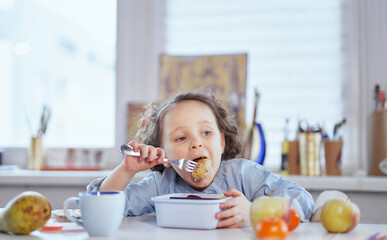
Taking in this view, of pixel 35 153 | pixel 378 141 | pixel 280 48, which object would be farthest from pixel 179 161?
pixel 35 153

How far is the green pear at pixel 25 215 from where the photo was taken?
83 centimetres

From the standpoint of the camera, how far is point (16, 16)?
9.03 ft

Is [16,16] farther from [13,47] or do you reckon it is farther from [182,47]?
[182,47]

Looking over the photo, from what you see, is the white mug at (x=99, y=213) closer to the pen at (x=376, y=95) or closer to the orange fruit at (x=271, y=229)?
the orange fruit at (x=271, y=229)

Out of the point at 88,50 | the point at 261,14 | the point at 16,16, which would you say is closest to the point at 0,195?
the point at 88,50

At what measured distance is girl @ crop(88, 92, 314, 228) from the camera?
1.22 metres

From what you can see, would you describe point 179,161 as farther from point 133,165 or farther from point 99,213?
point 99,213

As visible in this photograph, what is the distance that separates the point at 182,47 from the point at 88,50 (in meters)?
0.61

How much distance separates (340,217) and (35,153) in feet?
6.37

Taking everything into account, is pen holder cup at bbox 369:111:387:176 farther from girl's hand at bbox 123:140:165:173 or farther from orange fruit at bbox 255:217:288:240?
orange fruit at bbox 255:217:288:240

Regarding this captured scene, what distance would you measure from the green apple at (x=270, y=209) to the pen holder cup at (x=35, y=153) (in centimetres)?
186

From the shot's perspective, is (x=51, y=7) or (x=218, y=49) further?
(x=51, y=7)

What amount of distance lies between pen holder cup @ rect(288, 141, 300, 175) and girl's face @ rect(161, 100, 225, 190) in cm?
79

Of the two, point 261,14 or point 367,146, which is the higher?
point 261,14
